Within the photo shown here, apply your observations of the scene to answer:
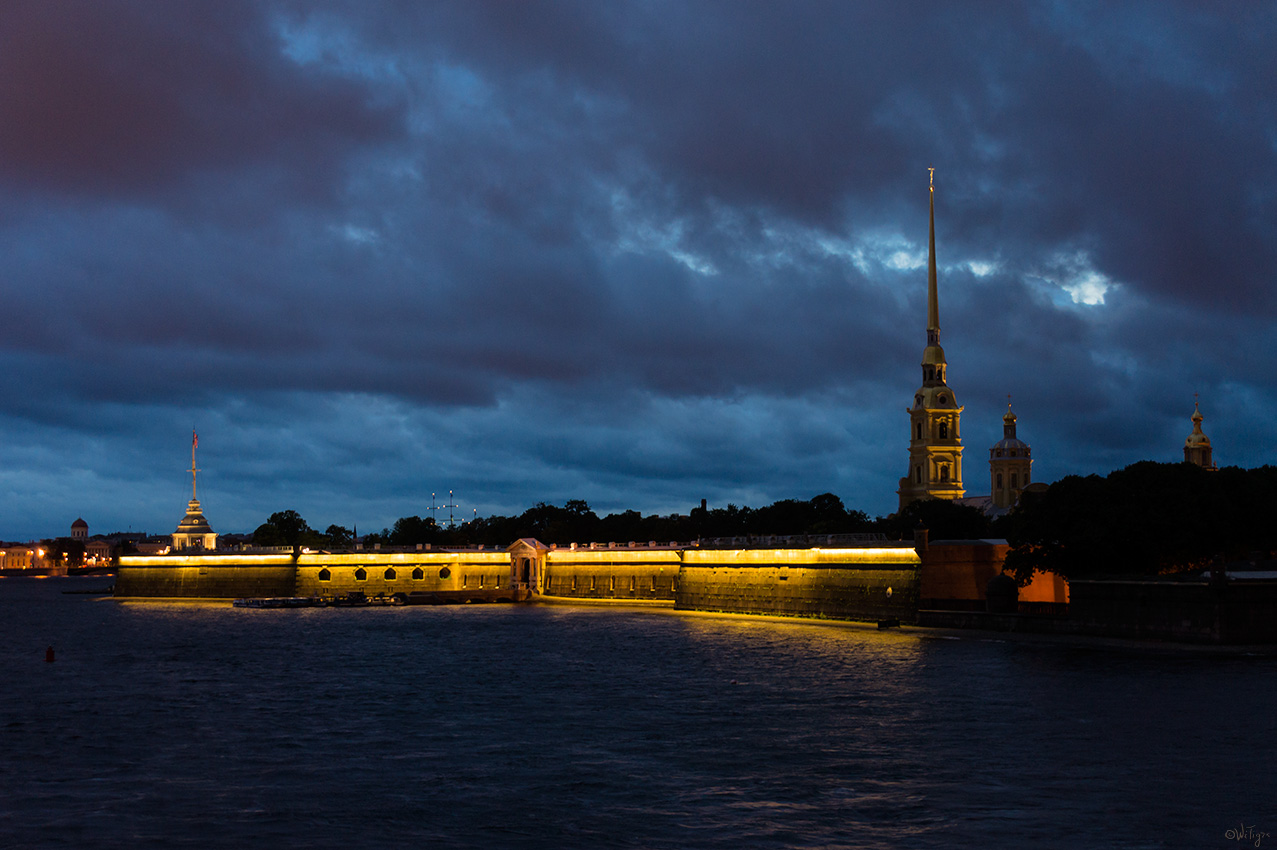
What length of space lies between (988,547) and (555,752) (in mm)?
42463

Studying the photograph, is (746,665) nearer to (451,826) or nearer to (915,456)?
(451,826)

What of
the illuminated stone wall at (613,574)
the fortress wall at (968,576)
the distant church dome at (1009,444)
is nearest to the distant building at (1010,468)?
the distant church dome at (1009,444)

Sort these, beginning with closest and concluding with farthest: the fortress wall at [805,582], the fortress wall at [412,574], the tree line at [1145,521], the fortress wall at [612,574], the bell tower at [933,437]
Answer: the tree line at [1145,521] → the fortress wall at [805,582] → the fortress wall at [612,574] → the fortress wall at [412,574] → the bell tower at [933,437]

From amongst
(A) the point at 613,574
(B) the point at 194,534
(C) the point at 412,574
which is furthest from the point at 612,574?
(B) the point at 194,534

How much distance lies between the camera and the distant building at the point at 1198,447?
447 feet

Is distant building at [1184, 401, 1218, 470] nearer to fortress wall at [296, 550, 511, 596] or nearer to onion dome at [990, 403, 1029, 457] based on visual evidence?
onion dome at [990, 403, 1029, 457]

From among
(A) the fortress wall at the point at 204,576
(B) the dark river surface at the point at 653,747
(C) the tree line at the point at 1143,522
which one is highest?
(C) the tree line at the point at 1143,522

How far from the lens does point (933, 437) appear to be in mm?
144250

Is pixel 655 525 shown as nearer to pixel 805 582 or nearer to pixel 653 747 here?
Result: pixel 805 582

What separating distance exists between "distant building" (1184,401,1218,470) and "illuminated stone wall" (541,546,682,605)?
69.6 m

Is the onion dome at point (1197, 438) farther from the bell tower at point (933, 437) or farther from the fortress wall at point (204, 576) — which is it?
the fortress wall at point (204, 576)

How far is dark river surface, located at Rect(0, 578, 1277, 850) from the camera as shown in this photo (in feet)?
80.6

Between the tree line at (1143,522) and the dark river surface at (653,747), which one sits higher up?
the tree line at (1143,522)

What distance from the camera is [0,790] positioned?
28.7m
